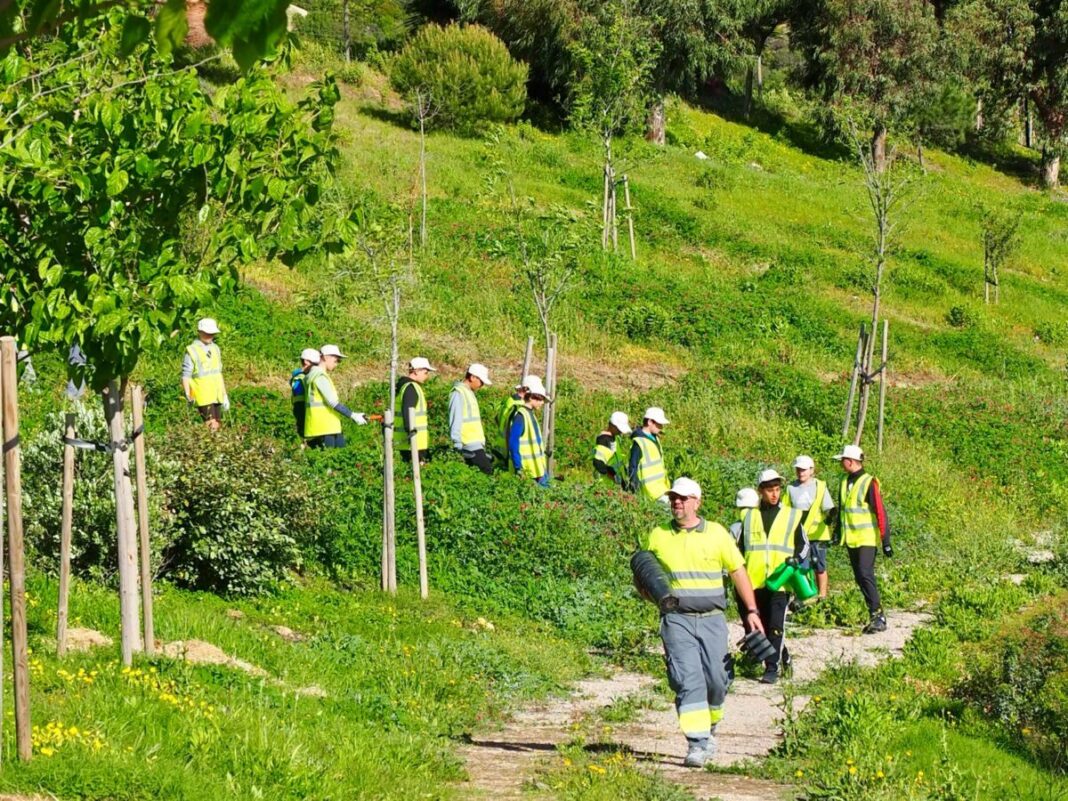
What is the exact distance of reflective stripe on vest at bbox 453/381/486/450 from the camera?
15375mm

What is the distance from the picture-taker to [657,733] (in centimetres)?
1016

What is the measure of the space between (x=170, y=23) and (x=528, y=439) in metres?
12.2

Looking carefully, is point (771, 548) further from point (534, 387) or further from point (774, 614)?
point (534, 387)

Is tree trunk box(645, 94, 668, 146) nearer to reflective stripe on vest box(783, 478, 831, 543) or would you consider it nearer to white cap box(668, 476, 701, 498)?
reflective stripe on vest box(783, 478, 831, 543)

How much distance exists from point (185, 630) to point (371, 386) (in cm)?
1010

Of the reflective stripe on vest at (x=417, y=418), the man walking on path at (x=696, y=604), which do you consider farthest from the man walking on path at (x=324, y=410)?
the man walking on path at (x=696, y=604)

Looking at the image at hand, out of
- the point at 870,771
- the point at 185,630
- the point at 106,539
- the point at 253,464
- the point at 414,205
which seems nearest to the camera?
the point at 870,771

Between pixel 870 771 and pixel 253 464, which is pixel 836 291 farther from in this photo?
pixel 870 771

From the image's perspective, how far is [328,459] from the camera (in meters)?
14.9

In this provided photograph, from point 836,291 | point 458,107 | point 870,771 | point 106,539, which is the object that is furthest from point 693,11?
point 870,771

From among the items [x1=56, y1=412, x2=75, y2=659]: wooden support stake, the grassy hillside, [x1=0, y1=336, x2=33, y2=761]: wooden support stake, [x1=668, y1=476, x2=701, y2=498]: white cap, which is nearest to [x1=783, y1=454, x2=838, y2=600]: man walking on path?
the grassy hillside

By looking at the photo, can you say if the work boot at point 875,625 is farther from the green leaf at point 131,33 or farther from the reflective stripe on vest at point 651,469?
the green leaf at point 131,33

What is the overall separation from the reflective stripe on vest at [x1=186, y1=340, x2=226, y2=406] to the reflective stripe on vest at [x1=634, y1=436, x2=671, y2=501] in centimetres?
474

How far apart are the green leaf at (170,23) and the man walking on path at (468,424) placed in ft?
38.2
